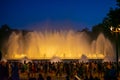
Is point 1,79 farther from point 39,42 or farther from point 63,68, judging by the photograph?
point 39,42

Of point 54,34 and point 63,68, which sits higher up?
point 54,34

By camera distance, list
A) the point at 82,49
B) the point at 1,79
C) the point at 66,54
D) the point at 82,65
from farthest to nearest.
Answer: the point at 82,49, the point at 66,54, the point at 82,65, the point at 1,79

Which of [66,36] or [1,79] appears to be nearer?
[1,79]

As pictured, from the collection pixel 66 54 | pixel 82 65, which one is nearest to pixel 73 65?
pixel 82 65

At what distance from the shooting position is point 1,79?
17.9 meters

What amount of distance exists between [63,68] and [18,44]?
3499cm

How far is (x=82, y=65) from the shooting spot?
124 feet

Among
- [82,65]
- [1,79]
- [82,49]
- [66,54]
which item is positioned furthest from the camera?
[82,49]

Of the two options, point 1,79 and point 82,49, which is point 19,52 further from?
point 1,79

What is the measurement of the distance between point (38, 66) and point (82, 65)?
14.5 ft

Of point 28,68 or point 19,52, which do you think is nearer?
point 28,68

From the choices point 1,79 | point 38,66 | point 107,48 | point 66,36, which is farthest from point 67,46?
point 1,79

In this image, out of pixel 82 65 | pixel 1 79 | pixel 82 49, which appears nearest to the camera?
pixel 1 79

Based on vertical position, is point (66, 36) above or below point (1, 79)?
above
